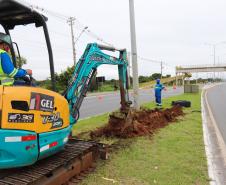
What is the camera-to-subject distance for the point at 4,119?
4.21 m

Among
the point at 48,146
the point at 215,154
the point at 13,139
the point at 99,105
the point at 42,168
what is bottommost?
the point at 215,154

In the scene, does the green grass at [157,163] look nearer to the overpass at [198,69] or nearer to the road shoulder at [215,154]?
the road shoulder at [215,154]

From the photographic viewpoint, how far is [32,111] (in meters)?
4.59

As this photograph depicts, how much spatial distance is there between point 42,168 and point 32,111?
1.08 m

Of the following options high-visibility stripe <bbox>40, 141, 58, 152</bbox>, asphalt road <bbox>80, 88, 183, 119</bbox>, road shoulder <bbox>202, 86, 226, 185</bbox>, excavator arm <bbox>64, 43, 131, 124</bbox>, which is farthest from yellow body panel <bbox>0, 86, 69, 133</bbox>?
asphalt road <bbox>80, 88, 183, 119</bbox>

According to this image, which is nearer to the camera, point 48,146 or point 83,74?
point 48,146

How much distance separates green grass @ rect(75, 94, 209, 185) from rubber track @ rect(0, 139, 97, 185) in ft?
1.62

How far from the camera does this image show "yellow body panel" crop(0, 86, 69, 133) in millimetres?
4254

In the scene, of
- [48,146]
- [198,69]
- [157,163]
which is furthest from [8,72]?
[198,69]

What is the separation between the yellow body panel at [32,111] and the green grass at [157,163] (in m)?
1.34

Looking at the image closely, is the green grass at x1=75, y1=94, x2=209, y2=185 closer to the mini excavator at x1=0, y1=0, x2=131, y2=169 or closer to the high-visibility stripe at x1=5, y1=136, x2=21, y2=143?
the mini excavator at x1=0, y1=0, x2=131, y2=169

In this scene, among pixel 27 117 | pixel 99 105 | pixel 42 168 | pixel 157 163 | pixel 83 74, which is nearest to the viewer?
pixel 27 117

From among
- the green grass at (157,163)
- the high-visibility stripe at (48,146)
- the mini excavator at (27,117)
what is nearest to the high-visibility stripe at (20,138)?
the mini excavator at (27,117)

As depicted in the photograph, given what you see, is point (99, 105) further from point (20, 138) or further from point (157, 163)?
point (20, 138)
